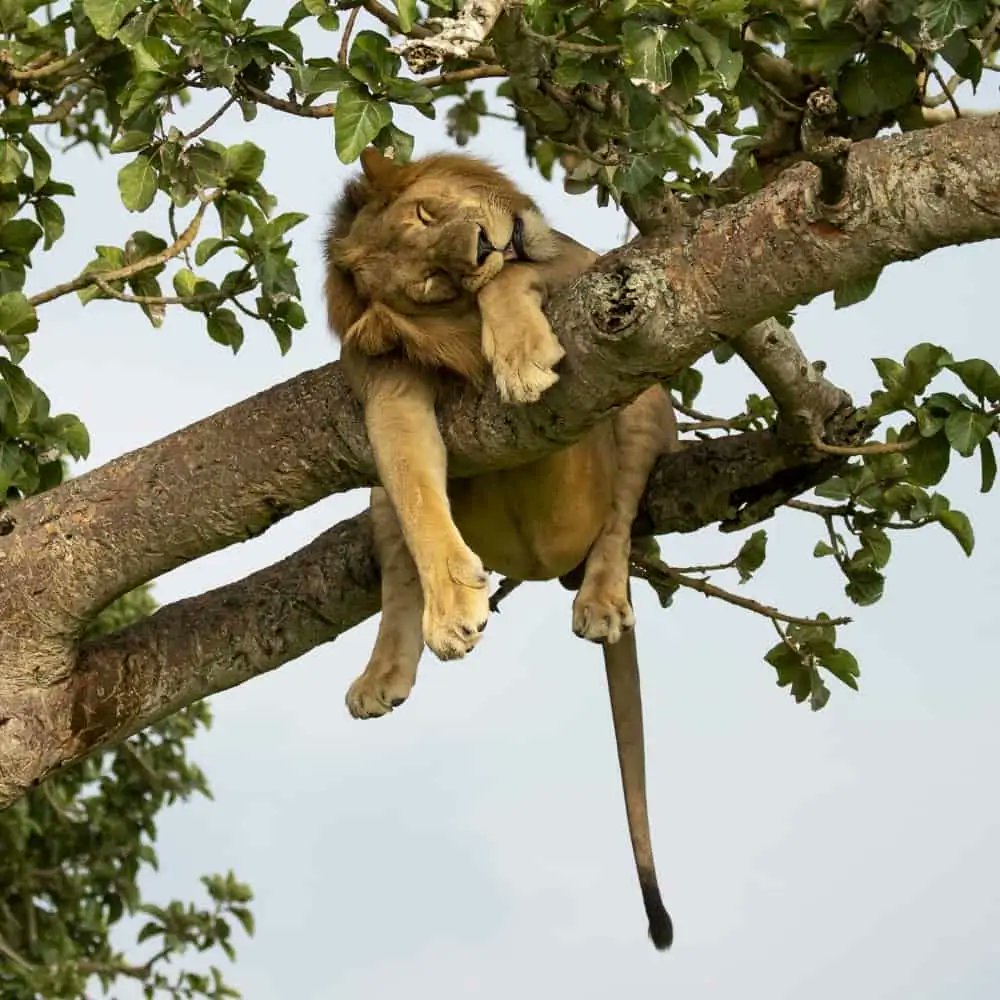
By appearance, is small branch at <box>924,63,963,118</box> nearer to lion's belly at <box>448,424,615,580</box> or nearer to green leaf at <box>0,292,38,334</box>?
lion's belly at <box>448,424,615,580</box>

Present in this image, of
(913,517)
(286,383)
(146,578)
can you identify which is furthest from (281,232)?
(913,517)

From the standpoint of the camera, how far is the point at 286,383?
4.13m

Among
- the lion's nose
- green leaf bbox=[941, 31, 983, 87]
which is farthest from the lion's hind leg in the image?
green leaf bbox=[941, 31, 983, 87]

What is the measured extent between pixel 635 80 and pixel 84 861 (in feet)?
19.8

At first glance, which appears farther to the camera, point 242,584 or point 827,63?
point 242,584

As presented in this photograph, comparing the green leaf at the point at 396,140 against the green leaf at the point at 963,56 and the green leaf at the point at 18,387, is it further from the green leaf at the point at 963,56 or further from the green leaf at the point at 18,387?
the green leaf at the point at 18,387

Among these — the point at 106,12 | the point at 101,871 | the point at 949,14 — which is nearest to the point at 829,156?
the point at 949,14

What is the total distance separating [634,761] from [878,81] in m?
1.93

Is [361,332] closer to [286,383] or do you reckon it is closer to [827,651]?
[286,383]

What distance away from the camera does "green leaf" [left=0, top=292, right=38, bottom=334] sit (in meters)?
4.24

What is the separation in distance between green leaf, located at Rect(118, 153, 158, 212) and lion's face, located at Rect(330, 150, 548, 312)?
457mm

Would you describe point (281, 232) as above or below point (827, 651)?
above

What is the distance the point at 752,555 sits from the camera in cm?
480

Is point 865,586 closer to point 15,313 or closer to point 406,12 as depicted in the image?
point 406,12
